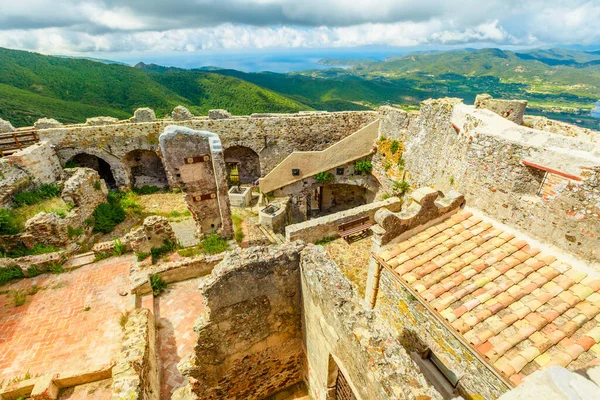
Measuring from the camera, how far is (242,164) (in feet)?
60.8

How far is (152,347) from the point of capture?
242 inches

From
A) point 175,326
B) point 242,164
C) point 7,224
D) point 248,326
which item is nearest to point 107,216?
point 7,224

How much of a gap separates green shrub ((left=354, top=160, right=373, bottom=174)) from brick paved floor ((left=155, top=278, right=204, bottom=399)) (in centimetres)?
983

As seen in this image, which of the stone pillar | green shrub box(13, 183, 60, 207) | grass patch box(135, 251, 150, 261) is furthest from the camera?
green shrub box(13, 183, 60, 207)

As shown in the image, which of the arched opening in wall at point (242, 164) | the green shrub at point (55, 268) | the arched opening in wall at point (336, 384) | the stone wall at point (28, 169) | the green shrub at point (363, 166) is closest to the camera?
the arched opening in wall at point (336, 384)

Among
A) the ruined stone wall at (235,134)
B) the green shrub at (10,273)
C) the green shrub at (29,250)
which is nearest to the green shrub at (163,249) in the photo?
the green shrub at (10,273)

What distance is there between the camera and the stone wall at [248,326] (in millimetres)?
4711

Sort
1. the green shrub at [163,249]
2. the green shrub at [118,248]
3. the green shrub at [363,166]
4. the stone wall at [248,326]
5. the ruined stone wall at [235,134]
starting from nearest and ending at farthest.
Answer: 1. the stone wall at [248,326]
2. the green shrub at [118,248]
3. the green shrub at [163,249]
4. the green shrub at [363,166]
5. the ruined stone wall at [235,134]

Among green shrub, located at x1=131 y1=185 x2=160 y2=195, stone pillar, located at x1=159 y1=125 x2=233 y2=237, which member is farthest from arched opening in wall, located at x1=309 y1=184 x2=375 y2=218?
green shrub, located at x1=131 y1=185 x2=160 y2=195

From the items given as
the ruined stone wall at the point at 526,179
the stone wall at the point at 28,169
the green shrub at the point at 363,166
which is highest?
the ruined stone wall at the point at 526,179

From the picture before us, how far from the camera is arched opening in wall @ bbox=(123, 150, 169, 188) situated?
57.3 feet

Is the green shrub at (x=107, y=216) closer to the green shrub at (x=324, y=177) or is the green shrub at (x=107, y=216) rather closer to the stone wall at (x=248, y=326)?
the green shrub at (x=324, y=177)

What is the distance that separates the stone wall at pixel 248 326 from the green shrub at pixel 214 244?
→ 4.77 metres

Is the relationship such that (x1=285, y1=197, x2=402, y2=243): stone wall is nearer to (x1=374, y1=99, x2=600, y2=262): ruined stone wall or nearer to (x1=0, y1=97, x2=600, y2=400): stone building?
(x1=0, y1=97, x2=600, y2=400): stone building
